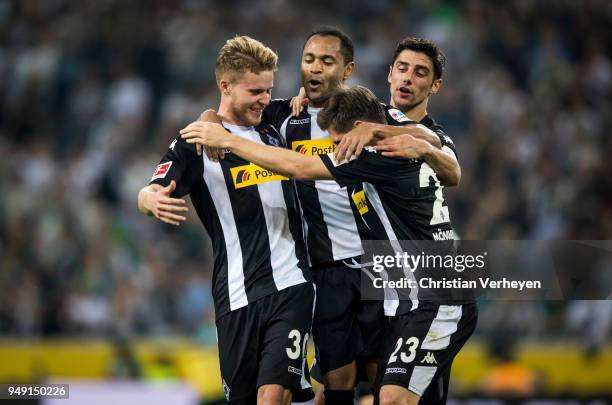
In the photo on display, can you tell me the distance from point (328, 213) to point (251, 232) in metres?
0.54

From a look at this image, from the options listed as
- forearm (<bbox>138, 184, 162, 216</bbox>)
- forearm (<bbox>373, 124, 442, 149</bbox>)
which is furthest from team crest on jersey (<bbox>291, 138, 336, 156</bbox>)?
forearm (<bbox>138, 184, 162, 216</bbox>)

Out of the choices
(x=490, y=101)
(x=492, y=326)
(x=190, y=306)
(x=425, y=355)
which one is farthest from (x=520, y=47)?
(x=425, y=355)

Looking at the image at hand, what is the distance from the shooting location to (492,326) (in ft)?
36.3

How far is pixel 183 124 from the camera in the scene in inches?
535

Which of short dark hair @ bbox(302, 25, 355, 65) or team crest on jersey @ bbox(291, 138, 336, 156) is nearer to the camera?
team crest on jersey @ bbox(291, 138, 336, 156)

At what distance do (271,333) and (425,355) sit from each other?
91 centimetres

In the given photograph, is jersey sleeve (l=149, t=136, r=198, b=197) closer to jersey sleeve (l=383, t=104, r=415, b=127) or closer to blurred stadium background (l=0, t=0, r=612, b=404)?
jersey sleeve (l=383, t=104, r=415, b=127)

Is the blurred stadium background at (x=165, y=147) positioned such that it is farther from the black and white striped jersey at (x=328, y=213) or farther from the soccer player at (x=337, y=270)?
the black and white striped jersey at (x=328, y=213)

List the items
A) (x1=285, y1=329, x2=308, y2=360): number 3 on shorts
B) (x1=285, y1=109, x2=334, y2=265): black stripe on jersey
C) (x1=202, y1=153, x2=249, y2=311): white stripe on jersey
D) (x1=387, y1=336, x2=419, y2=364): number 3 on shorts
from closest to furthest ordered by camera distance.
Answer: (x1=285, y1=329, x2=308, y2=360): number 3 on shorts → (x1=387, y1=336, x2=419, y2=364): number 3 on shorts → (x1=202, y1=153, x2=249, y2=311): white stripe on jersey → (x1=285, y1=109, x2=334, y2=265): black stripe on jersey

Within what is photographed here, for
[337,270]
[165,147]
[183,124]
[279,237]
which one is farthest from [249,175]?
[183,124]

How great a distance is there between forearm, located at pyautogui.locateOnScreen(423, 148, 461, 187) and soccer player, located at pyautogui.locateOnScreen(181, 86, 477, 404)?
0.03 meters

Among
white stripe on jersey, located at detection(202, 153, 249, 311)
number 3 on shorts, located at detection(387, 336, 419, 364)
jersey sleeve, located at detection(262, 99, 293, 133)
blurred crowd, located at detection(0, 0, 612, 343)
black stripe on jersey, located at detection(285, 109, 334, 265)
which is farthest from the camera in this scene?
blurred crowd, located at detection(0, 0, 612, 343)

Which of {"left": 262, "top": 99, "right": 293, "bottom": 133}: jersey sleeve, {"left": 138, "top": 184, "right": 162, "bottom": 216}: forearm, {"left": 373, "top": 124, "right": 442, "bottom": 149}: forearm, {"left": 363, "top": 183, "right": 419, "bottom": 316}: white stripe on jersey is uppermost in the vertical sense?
{"left": 262, "top": 99, "right": 293, "bottom": 133}: jersey sleeve

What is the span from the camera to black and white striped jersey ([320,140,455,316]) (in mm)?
5898
